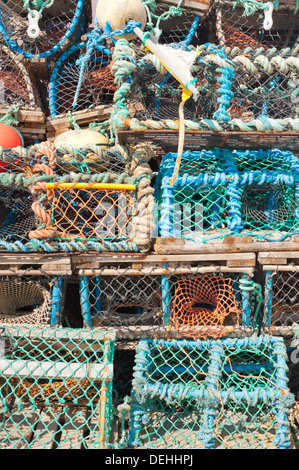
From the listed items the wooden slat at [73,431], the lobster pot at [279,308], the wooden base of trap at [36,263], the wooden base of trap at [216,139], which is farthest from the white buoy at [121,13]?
the wooden slat at [73,431]

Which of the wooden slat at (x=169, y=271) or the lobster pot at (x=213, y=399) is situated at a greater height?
the wooden slat at (x=169, y=271)

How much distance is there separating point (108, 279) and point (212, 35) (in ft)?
9.57

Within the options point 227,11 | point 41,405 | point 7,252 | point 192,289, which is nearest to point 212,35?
point 227,11

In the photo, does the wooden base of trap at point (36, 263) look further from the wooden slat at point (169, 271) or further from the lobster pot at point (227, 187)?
the lobster pot at point (227, 187)

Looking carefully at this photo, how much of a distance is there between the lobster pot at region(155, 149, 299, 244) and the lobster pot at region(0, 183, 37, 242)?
1.10 m

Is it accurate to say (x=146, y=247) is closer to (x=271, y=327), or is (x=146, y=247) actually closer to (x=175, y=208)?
(x=175, y=208)

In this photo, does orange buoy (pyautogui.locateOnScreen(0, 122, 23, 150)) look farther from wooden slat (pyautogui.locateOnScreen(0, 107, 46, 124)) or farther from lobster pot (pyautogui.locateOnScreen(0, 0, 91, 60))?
lobster pot (pyautogui.locateOnScreen(0, 0, 91, 60))

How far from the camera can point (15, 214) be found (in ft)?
13.8

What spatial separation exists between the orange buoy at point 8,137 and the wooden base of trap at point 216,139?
98cm

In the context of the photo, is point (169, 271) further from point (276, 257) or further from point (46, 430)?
point (46, 430)

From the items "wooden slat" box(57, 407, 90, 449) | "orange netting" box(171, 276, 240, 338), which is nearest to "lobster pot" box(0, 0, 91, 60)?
"orange netting" box(171, 276, 240, 338)

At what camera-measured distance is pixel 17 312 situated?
366cm

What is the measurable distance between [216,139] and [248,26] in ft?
6.87

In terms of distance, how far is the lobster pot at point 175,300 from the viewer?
308 centimetres
